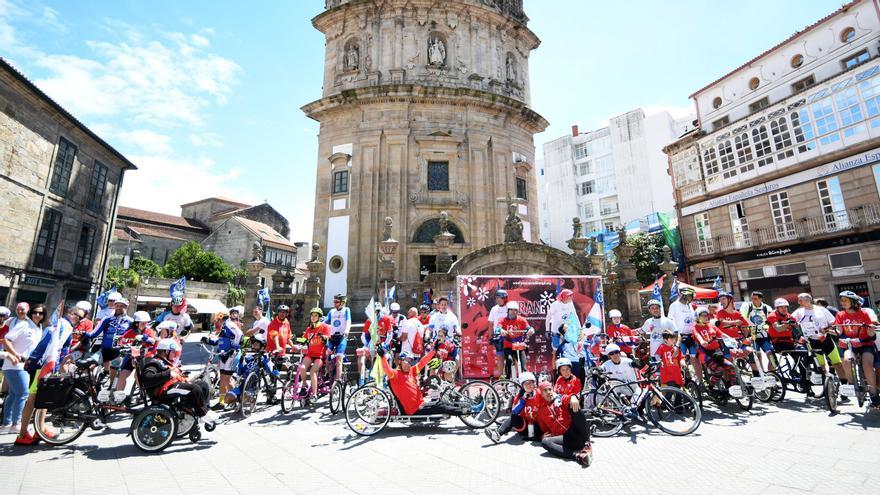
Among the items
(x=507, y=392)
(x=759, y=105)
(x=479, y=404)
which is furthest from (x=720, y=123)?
(x=479, y=404)

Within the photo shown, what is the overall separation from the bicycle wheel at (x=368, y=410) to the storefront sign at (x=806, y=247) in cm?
2437

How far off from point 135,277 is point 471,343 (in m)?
33.9

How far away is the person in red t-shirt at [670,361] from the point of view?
709 cm

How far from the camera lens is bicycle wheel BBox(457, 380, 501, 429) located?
22.7ft

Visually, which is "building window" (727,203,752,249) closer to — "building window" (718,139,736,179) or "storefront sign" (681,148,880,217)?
"storefront sign" (681,148,880,217)

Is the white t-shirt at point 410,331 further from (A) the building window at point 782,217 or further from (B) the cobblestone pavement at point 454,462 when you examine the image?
(A) the building window at point 782,217

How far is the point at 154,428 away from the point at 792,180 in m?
29.0

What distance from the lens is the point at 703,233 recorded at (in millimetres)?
26797

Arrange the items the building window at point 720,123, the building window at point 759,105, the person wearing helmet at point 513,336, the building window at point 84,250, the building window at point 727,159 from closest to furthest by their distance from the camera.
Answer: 1. the person wearing helmet at point 513,336
2. the building window at point 84,250
3. the building window at point 759,105
4. the building window at point 727,159
5. the building window at point 720,123

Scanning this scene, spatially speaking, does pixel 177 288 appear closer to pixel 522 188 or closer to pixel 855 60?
pixel 522 188

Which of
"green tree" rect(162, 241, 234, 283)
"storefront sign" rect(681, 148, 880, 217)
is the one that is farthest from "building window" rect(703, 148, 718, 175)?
"green tree" rect(162, 241, 234, 283)

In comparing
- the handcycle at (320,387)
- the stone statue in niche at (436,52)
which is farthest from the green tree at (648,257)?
the handcycle at (320,387)

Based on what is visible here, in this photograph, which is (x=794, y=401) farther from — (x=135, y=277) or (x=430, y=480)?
(x=135, y=277)

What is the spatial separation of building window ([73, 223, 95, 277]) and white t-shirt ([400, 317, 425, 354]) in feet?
69.9
